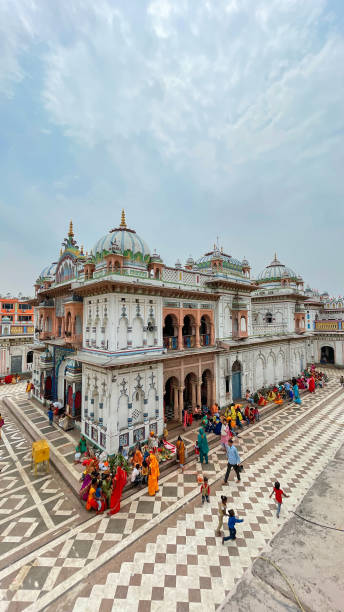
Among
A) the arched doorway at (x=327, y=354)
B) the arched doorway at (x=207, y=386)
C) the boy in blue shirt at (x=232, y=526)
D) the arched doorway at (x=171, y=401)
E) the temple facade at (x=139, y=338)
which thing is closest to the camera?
the boy in blue shirt at (x=232, y=526)

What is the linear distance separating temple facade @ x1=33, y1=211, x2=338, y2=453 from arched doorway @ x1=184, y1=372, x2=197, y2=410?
0.06m

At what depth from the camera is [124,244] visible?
508 inches

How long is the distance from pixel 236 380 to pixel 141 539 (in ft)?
39.9

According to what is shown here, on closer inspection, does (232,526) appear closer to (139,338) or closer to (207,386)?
(139,338)

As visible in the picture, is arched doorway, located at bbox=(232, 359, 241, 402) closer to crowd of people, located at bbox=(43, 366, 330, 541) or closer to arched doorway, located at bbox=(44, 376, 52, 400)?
crowd of people, located at bbox=(43, 366, 330, 541)

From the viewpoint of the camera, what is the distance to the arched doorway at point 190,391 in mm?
15100

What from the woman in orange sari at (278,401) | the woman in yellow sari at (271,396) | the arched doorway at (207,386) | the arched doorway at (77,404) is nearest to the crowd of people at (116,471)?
the arched doorway at (77,404)

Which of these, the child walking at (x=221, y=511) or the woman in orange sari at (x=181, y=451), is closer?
the child walking at (x=221, y=511)

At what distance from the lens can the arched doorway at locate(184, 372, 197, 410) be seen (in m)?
15.1

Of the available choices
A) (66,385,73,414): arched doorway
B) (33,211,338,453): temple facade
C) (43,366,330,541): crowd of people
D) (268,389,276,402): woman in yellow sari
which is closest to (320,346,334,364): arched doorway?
(33,211,338,453): temple facade

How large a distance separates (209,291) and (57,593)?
13.2 meters

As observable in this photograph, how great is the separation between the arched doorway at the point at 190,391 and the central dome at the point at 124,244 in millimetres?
7288

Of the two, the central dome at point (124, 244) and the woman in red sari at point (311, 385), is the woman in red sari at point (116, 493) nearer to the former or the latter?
the central dome at point (124, 244)

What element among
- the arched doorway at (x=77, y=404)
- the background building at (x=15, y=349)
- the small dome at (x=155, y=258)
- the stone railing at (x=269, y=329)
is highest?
the small dome at (x=155, y=258)
